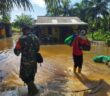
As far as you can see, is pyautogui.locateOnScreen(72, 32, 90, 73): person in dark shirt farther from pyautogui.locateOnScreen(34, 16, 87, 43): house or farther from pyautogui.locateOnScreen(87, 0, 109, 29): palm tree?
pyautogui.locateOnScreen(87, 0, 109, 29): palm tree

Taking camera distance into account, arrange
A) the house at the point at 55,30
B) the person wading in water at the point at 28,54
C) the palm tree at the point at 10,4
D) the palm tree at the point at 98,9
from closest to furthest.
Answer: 1. the person wading in water at the point at 28,54
2. the palm tree at the point at 10,4
3. the house at the point at 55,30
4. the palm tree at the point at 98,9

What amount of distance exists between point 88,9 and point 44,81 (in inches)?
1340

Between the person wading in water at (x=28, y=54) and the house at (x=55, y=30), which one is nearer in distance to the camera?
the person wading in water at (x=28, y=54)

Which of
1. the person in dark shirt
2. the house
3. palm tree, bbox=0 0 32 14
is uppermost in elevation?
palm tree, bbox=0 0 32 14

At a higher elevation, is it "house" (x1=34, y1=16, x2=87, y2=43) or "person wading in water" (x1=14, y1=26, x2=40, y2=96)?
"person wading in water" (x1=14, y1=26, x2=40, y2=96)

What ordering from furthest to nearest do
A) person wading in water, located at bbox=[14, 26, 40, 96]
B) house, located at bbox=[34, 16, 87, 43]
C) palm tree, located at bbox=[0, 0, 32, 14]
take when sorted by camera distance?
house, located at bbox=[34, 16, 87, 43] → palm tree, located at bbox=[0, 0, 32, 14] → person wading in water, located at bbox=[14, 26, 40, 96]

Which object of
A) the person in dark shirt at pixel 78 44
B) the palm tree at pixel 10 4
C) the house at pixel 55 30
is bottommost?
the house at pixel 55 30

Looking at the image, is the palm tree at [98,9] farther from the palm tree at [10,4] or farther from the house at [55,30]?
the palm tree at [10,4]

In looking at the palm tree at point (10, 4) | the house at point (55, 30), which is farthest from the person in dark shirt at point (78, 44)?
the house at point (55, 30)

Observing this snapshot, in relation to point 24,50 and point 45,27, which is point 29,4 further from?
point 45,27

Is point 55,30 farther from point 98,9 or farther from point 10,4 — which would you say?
point 10,4

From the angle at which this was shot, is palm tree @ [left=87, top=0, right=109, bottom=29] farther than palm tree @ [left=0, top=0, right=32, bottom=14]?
Yes

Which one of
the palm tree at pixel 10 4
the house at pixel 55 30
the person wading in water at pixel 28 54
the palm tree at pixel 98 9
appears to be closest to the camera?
the person wading in water at pixel 28 54

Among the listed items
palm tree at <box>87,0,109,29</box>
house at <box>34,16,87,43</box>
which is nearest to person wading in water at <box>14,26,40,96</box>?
house at <box>34,16,87,43</box>
